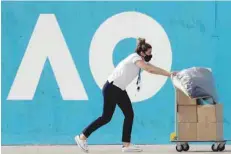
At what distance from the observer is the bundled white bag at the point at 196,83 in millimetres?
8836

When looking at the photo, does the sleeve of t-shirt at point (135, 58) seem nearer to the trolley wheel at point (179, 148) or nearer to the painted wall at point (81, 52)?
the painted wall at point (81, 52)

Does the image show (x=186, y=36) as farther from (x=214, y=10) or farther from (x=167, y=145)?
→ (x=167, y=145)

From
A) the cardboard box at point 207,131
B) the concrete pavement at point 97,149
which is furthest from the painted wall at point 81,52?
the cardboard box at point 207,131

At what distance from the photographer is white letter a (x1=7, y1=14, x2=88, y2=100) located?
32.8 feet

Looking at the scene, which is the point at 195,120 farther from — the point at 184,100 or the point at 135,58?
the point at 135,58

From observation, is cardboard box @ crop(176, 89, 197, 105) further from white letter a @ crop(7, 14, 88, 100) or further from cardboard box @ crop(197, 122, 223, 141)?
white letter a @ crop(7, 14, 88, 100)

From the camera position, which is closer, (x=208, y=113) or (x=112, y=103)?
(x=112, y=103)

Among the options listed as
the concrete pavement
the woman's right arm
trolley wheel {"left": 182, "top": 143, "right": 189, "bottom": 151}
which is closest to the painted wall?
the concrete pavement

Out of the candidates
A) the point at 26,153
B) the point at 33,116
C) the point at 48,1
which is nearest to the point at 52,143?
the point at 33,116

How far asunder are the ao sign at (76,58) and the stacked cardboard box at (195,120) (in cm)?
96

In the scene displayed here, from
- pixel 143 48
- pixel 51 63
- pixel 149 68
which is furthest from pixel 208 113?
Result: pixel 51 63

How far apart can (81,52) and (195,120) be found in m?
2.00

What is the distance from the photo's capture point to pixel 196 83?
29.1 feet

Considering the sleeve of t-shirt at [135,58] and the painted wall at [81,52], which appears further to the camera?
the painted wall at [81,52]
